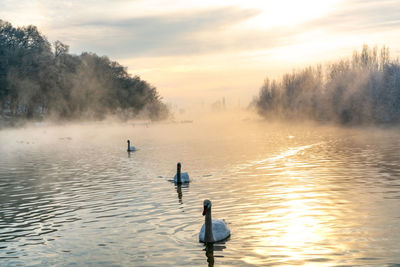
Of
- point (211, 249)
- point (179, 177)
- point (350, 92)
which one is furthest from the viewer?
point (350, 92)

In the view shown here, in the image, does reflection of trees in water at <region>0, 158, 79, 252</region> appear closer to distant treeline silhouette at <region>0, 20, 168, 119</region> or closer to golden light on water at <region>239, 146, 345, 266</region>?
golden light on water at <region>239, 146, 345, 266</region>

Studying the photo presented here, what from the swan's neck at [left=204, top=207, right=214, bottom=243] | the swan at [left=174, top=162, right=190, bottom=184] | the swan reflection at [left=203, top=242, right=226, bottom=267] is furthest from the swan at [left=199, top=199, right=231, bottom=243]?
the swan at [left=174, top=162, right=190, bottom=184]

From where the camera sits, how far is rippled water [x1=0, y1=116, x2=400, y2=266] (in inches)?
534

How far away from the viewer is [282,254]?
1334 centimetres

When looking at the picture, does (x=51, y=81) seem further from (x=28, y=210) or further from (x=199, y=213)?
(x=199, y=213)

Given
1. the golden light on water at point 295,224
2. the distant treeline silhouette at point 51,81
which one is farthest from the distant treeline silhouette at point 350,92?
the golden light on water at point 295,224

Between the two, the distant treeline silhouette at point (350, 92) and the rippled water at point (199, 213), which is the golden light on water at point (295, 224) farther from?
the distant treeline silhouette at point (350, 92)

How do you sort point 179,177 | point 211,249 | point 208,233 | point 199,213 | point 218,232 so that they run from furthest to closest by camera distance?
point 179,177, point 199,213, point 218,232, point 208,233, point 211,249

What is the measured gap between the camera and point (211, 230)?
14.3 m

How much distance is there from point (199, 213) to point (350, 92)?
Result: 7851cm

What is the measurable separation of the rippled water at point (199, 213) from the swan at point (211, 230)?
1.09 ft

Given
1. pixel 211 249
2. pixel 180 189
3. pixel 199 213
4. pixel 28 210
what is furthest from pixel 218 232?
pixel 180 189

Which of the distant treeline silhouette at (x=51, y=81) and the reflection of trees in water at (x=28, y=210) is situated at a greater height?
the distant treeline silhouette at (x=51, y=81)

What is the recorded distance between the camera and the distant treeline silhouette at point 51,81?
90500 mm
